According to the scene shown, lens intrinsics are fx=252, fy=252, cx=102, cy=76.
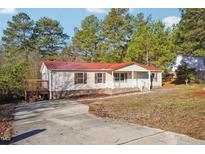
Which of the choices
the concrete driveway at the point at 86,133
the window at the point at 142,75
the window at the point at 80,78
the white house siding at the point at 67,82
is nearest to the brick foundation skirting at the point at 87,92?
the white house siding at the point at 67,82

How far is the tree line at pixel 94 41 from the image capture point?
97.8 feet

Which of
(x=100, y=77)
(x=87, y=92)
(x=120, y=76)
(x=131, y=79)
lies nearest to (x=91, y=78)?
(x=100, y=77)

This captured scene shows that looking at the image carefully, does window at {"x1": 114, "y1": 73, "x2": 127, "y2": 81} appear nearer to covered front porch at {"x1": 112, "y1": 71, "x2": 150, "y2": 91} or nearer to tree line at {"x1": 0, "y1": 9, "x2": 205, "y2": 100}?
covered front porch at {"x1": 112, "y1": 71, "x2": 150, "y2": 91}

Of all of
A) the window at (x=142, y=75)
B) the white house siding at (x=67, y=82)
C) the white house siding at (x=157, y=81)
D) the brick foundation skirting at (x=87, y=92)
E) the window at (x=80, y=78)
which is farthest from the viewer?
the white house siding at (x=157, y=81)

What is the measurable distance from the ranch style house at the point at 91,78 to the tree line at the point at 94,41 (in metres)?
3.88

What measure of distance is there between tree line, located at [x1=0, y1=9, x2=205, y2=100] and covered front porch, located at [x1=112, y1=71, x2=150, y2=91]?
430 centimetres

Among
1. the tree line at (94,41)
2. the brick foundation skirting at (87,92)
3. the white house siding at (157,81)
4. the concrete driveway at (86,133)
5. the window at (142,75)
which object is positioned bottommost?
the concrete driveway at (86,133)

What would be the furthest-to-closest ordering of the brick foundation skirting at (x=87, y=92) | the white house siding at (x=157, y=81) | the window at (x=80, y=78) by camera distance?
the white house siding at (x=157, y=81), the window at (x=80, y=78), the brick foundation skirting at (x=87, y=92)

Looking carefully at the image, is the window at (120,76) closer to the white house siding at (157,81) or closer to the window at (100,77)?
the window at (100,77)

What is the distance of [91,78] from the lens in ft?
73.6

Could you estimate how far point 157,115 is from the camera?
10.7m

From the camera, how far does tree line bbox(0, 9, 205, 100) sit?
2980 cm
